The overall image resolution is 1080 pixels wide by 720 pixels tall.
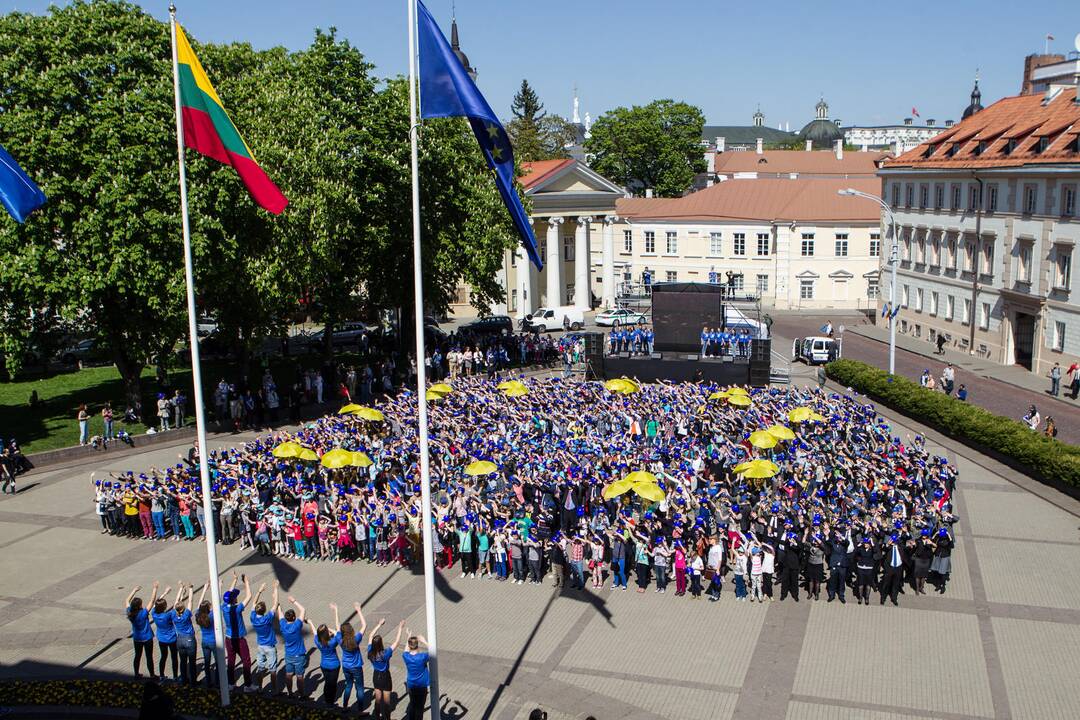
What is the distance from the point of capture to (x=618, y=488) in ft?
62.6

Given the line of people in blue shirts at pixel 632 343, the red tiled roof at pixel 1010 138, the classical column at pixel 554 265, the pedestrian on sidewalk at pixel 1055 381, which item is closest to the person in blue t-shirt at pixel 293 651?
the line of people in blue shirts at pixel 632 343

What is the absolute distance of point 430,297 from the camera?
41.7 meters

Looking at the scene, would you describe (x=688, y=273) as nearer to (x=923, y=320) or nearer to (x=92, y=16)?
(x=923, y=320)

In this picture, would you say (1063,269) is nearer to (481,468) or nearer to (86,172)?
(481,468)

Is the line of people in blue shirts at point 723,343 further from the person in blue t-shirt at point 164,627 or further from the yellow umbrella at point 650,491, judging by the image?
the person in blue t-shirt at point 164,627

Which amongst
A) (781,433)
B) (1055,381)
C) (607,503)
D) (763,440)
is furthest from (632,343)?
(607,503)

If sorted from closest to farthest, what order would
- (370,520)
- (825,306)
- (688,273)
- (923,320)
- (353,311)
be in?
(370,520) < (353,311) < (923,320) < (825,306) < (688,273)

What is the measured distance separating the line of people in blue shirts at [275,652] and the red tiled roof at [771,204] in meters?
60.1

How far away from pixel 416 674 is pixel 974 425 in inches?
876

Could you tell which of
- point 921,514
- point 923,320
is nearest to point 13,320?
point 921,514

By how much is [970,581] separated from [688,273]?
56.8 m

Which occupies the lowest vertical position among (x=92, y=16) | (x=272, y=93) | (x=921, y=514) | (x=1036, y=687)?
(x=1036, y=687)

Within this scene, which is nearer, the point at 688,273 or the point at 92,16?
the point at 92,16

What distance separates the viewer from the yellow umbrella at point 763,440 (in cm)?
2285
